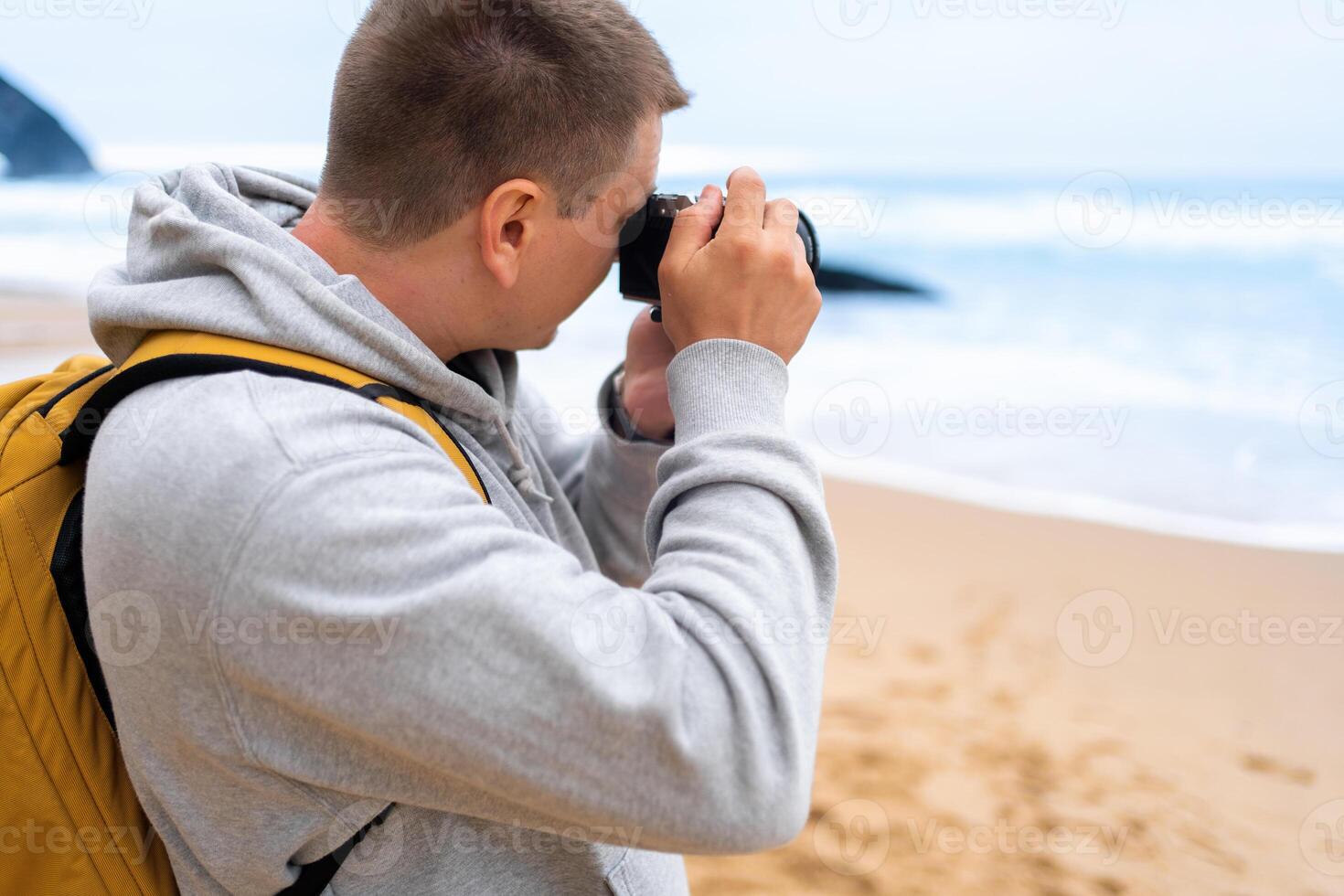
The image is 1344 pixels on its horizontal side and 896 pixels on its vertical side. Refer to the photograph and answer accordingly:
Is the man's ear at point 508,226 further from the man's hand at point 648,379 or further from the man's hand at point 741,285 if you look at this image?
the man's hand at point 648,379

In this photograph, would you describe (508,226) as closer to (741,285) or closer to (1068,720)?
(741,285)

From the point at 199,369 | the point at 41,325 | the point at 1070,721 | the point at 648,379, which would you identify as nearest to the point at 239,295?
the point at 199,369

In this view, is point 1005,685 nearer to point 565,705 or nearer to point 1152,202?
point 565,705

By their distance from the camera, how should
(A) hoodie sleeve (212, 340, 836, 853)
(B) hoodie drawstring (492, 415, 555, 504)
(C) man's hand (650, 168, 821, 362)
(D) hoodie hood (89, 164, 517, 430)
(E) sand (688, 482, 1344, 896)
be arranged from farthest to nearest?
(E) sand (688, 482, 1344, 896) < (B) hoodie drawstring (492, 415, 555, 504) < (C) man's hand (650, 168, 821, 362) < (D) hoodie hood (89, 164, 517, 430) < (A) hoodie sleeve (212, 340, 836, 853)

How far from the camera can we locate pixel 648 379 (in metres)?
1.43

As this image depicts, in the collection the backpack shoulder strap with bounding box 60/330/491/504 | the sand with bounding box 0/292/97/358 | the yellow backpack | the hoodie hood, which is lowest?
the sand with bounding box 0/292/97/358

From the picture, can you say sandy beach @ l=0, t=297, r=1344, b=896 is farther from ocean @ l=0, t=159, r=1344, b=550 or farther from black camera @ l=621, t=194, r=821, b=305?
black camera @ l=621, t=194, r=821, b=305

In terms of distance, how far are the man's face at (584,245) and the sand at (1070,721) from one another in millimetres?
1502

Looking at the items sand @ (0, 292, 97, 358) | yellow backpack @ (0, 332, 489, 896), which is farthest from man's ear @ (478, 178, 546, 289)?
sand @ (0, 292, 97, 358)

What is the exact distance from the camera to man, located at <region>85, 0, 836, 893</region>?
0.74m

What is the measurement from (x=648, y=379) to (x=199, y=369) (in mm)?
705

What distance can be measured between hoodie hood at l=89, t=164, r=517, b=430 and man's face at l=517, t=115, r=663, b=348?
0.45 ft

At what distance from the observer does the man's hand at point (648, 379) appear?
4.68 ft

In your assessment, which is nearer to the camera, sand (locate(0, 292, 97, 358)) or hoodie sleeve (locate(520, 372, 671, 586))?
hoodie sleeve (locate(520, 372, 671, 586))
